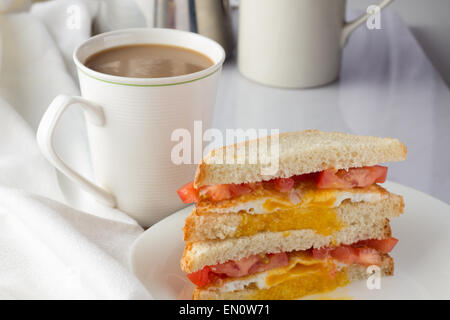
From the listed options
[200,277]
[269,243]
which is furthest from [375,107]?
[200,277]

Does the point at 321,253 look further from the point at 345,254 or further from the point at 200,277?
the point at 200,277

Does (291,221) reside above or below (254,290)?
above

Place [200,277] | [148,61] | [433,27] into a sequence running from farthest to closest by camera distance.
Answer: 1. [433,27]
2. [148,61]
3. [200,277]

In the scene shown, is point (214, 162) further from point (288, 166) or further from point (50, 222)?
point (50, 222)

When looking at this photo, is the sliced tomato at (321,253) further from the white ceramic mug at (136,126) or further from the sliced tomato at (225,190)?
the white ceramic mug at (136,126)

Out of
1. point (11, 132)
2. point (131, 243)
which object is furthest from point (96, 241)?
point (11, 132)

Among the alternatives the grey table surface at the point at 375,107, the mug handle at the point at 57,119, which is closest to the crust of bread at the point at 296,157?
the mug handle at the point at 57,119
